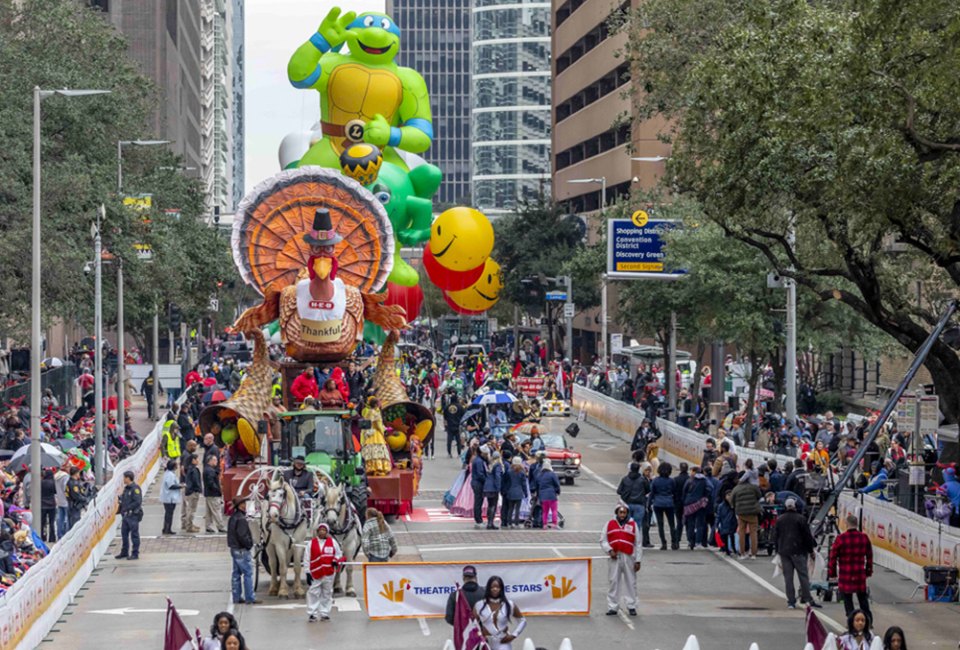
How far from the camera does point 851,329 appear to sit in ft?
145

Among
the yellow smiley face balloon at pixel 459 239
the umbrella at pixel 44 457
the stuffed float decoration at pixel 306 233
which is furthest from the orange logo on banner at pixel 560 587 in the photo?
the yellow smiley face balloon at pixel 459 239

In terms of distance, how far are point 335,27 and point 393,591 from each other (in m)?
35.1

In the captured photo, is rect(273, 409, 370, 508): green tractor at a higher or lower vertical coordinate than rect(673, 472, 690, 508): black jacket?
higher

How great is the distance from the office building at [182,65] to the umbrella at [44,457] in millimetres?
26132

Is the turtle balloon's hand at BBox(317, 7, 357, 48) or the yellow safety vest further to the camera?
the turtle balloon's hand at BBox(317, 7, 357, 48)

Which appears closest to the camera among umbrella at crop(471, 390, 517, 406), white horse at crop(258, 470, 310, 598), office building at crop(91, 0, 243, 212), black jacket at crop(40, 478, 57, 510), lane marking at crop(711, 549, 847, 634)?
lane marking at crop(711, 549, 847, 634)

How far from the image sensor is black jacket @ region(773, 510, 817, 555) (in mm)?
21422

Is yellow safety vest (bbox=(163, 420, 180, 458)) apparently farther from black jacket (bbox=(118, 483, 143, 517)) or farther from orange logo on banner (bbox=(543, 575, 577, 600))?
orange logo on banner (bbox=(543, 575, 577, 600))

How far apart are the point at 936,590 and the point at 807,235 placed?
34.8 ft

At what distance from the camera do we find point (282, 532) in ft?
72.6

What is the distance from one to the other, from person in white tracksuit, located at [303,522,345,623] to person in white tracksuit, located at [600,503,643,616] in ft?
10.7

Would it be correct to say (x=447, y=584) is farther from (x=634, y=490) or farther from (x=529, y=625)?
(x=634, y=490)

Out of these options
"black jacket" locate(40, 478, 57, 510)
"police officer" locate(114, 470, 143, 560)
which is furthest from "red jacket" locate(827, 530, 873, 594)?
"black jacket" locate(40, 478, 57, 510)

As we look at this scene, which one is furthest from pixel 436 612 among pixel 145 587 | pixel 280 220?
pixel 280 220
